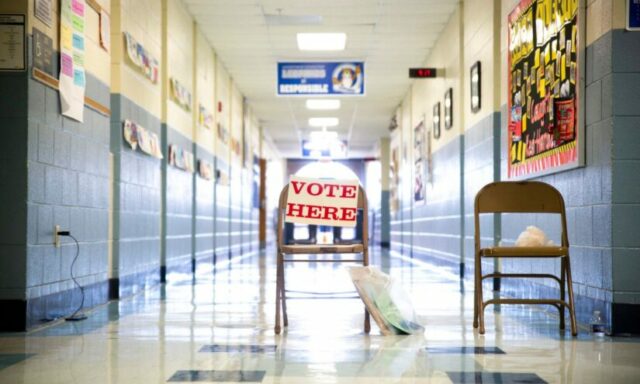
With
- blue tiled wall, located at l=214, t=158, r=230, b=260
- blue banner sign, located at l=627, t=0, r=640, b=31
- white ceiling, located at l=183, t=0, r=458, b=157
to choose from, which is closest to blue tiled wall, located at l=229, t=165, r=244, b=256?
blue tiled wall, located at l=214, t=158, r=230, b=260

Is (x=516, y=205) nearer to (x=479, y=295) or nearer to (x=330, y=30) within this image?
(x=479, y=295)

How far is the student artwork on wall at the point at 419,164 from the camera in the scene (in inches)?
476

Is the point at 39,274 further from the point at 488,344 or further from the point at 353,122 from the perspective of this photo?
the point at 353,122

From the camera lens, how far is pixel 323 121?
738 inches

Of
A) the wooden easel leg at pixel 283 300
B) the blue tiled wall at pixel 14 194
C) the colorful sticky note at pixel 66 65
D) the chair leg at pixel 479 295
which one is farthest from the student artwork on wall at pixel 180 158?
the chair leg at pixel 479 295

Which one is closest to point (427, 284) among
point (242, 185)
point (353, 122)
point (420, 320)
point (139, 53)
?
point (420, 320)

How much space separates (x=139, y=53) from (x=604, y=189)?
4.20 meters

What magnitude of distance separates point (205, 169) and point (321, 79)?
2.14 meters

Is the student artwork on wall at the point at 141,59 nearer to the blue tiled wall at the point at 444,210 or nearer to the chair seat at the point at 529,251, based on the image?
the blue tiled wall at the point at 444,210

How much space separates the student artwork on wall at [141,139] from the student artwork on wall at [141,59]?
1.67ft

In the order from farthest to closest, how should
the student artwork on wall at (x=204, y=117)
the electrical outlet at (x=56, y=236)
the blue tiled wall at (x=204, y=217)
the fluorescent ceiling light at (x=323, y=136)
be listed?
1. the fluorescent ceiling light at (x=323, y=136)
2. the student artwork on wall at (x=204, y=117)
3. the blue tiled wall at (x=204, y=217)
4. the electrical outlet at (x=56, y=236)

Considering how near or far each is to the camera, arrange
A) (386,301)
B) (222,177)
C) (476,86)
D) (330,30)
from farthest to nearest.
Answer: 1. (222,177)
2. (330,30)
3. (476,86)
4. (386,301)

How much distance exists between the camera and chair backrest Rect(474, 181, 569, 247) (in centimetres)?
421

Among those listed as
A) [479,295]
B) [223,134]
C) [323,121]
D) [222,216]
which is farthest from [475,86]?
[323,121]
